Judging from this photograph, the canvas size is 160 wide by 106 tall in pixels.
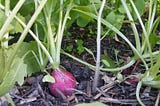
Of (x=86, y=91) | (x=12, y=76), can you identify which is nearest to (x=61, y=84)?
(x=86, y=91)

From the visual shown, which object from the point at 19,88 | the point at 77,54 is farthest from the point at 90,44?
the point at 19,88

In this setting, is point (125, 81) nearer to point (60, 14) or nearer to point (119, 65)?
point (119, 65)

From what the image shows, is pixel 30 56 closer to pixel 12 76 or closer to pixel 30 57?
pixel 30 57

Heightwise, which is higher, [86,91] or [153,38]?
[153,38]

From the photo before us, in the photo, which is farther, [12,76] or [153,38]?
[153,38]

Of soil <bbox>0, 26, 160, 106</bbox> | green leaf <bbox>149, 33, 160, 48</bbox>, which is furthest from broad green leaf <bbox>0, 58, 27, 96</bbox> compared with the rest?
green leaf <bbox>149, 33, 160, 48</bbox>

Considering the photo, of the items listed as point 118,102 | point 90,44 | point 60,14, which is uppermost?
point 60,14
